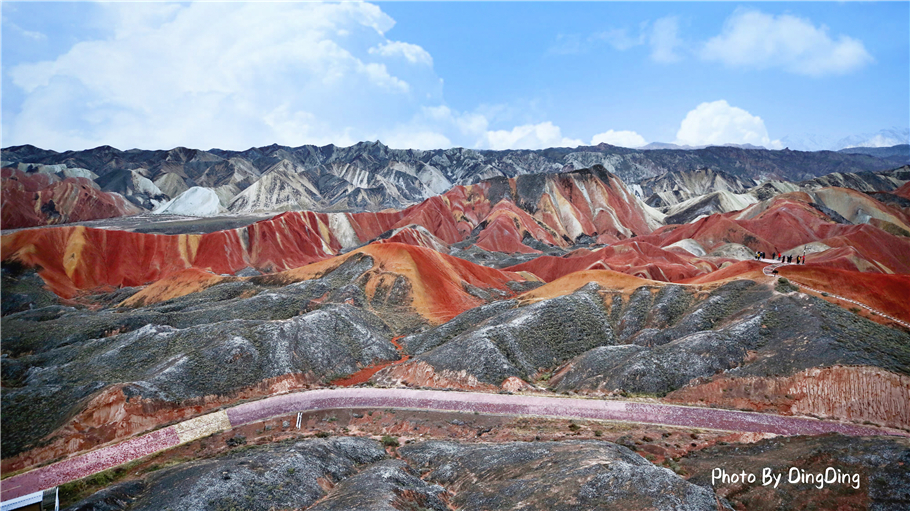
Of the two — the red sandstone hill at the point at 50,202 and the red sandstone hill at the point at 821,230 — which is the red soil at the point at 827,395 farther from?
the red sandstone hill at the point at 50,202

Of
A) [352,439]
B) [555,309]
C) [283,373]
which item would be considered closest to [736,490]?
[352,439]

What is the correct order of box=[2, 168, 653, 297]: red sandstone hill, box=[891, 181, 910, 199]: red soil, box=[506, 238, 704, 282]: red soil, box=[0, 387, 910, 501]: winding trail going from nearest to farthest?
box=[0, 387, 910, 501]: winding trail < box=[506, 238, 704, 282]: red soil < box=[2, 168, 653, 297]: red sandstone hill < box=[891, 181, 910, 199]: red soil

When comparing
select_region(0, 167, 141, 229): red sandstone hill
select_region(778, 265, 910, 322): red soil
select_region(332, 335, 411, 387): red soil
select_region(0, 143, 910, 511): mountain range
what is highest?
select_region(0, 167, 141, 229): red sandstone hill

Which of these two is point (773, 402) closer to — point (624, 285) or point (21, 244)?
point (624, 285)

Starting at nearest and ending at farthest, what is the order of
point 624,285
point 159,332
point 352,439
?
point 352,439 → point 159,332 → point 624,285

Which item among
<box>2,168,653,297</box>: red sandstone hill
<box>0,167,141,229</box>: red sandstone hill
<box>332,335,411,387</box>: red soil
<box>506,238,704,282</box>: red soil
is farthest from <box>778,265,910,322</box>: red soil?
<box>0,167,141,229</box>: red sandstone hill

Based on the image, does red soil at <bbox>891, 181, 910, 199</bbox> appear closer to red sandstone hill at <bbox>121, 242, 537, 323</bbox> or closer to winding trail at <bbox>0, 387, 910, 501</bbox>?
red sandstone hill at <bbox>121, 242, 537, 323</bbox>
